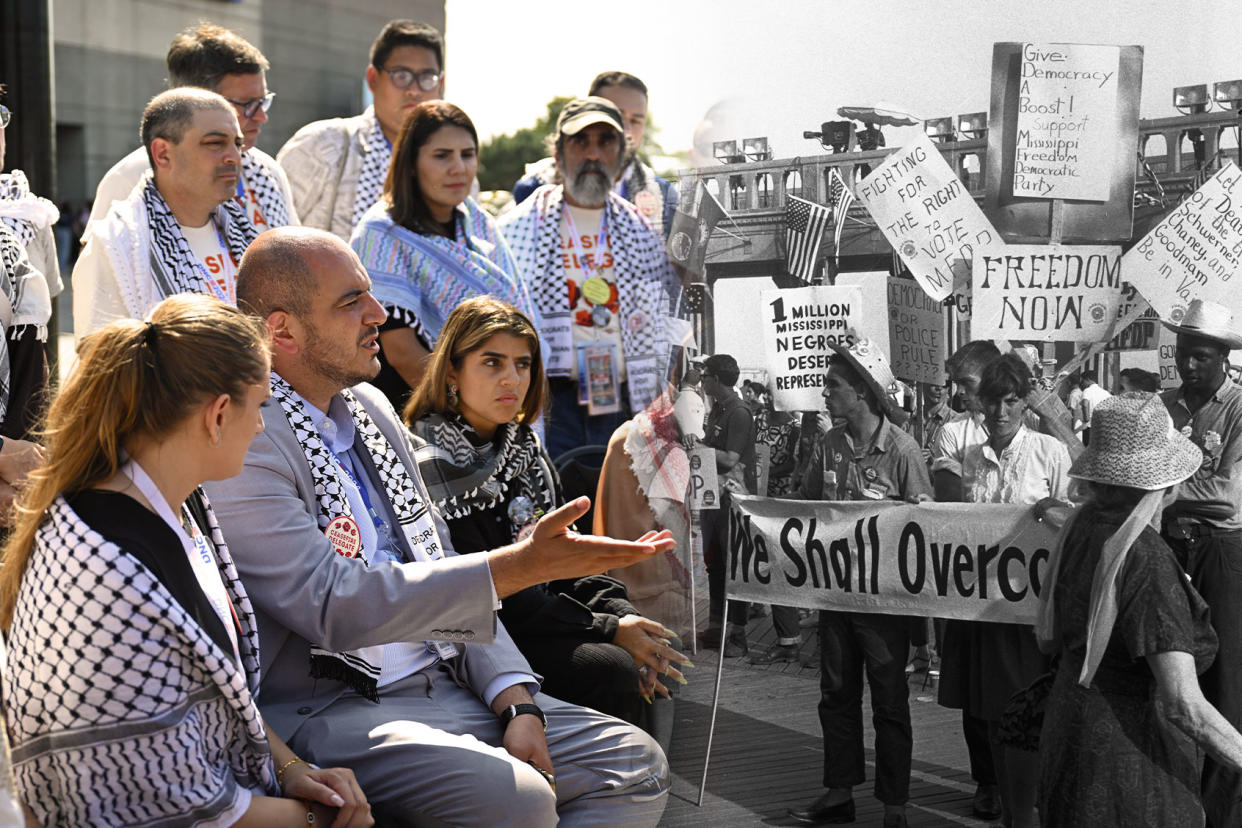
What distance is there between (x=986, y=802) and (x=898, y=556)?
1.70 feet

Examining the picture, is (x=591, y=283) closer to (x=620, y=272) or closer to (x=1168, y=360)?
(x=620, y=272)

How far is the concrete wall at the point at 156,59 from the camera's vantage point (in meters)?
27.0

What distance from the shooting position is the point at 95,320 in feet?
12.4

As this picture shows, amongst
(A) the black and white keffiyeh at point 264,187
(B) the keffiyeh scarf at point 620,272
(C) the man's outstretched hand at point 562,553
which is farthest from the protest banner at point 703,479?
(A) the black and white keffiyeh at point 264,187

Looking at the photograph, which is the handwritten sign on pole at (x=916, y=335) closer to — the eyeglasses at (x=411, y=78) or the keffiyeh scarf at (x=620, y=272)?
the keffiyeh scarf at (x=620, y=272)

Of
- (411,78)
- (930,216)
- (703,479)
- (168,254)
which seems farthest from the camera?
(411,78)

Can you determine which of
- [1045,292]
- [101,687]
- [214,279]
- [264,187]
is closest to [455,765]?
[101,687]

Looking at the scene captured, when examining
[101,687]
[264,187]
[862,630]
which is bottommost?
[862,630]

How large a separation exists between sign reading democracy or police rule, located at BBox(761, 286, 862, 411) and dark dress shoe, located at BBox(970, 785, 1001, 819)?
833 millimetres

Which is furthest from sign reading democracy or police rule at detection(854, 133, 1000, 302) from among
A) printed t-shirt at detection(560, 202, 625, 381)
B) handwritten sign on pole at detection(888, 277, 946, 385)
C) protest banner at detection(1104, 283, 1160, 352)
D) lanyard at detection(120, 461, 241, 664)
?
printed t-shirt at detection(560, 202, 625, 381)

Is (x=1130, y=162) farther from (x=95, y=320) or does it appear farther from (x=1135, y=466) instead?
(x=95, y=320)

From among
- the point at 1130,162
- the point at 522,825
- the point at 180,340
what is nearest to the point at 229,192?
the point at 180,340

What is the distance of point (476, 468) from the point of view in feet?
11.3

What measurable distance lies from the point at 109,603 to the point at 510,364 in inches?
64.1
